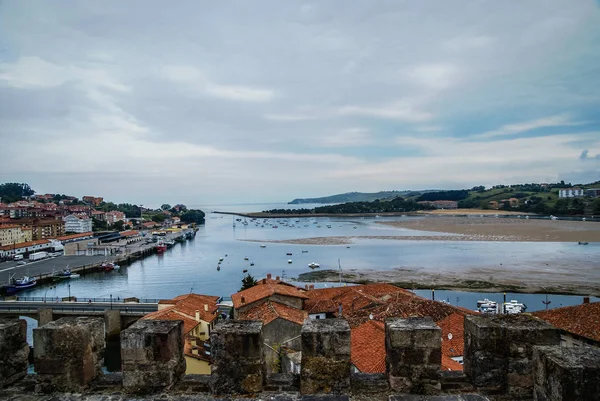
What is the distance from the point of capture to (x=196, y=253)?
301 ft

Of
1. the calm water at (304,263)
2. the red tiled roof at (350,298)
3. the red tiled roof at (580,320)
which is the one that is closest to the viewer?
the red tiled roof at (580,320)

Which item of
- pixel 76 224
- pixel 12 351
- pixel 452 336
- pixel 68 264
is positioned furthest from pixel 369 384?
pixel 76 224

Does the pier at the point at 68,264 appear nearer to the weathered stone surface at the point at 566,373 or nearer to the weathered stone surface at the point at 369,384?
the weathered stone surface at the point at 369,384

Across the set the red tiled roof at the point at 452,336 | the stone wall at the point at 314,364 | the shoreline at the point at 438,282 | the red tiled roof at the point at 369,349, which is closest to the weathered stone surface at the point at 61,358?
the stone wall at the point at 314,364

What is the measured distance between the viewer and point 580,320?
1892 centimetres

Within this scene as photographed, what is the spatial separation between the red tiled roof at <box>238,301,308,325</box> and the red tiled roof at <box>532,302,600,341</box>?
13.1 metres

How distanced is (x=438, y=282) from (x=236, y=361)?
50.2 m

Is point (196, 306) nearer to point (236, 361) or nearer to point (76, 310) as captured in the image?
point (76, 310)

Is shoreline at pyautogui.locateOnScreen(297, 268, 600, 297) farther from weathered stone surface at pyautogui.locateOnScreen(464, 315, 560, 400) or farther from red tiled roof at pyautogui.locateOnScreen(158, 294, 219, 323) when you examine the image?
weathered stone surface at pyautogui.locateOnScreen(464, 315, 560, 400)

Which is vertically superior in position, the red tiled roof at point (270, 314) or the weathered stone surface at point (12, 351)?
the weathered stone surface at point (12, 351)

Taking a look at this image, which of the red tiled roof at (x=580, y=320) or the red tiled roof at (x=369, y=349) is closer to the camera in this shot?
the red tiled roof at (x=369, y=349)

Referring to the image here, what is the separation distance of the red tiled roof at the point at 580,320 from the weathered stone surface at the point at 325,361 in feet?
56.7

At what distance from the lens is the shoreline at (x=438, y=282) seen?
44.3 meters

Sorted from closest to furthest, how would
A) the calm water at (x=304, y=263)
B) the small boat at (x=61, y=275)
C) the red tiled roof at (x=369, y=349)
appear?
the red tiled roof at (x=369, y=349)
the calm water at (x=304, y=263)
the small boat at (x=61, y=275)
